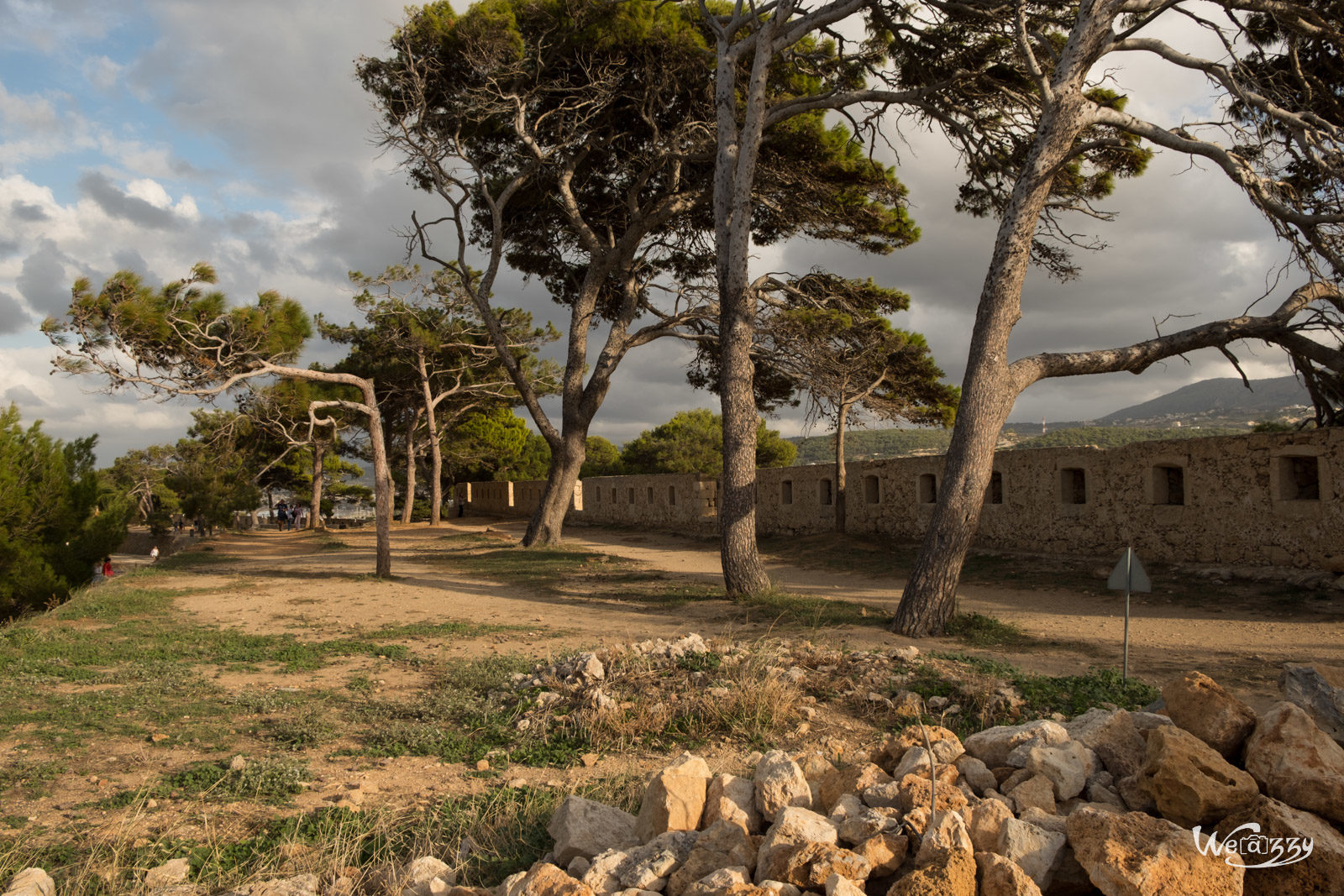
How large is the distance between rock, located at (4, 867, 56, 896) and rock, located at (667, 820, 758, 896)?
2.45 m

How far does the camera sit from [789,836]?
118 inches

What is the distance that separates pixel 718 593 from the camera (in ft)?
Answer: 39.8

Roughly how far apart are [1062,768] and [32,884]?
4152 millimetres

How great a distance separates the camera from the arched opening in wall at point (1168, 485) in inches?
513

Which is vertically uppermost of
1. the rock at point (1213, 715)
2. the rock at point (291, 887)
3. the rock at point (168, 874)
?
the rock at point (1213, 715)

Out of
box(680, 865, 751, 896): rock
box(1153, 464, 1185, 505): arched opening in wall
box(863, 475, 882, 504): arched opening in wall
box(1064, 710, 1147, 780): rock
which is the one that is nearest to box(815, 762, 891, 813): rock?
box(680, 865, 751, 896): rock

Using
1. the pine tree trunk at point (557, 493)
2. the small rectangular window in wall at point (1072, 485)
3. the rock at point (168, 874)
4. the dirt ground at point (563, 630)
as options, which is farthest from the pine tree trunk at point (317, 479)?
the rock at point (168, 874)

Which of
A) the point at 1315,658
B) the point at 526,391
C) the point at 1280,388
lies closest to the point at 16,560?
the point at 526,391

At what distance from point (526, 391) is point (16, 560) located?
9.81 meters

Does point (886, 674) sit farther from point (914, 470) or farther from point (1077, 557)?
point (914, 470)

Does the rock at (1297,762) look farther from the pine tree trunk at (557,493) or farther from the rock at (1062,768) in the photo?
the pine tree trunk at (557,493)

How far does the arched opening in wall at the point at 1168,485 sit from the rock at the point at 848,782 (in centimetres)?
1175

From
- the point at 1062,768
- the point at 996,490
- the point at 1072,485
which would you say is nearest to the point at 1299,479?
the point at 1072,485

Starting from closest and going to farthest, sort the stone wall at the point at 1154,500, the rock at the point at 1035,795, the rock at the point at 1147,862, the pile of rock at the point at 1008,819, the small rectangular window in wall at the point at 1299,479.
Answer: the rock at the point at 1147,862 → the pile of rock at the point at 1008,819 → the rock at the point at 1035,795 → the stone wall at the point at 1154,500 → the small rectangular window in wall at the point at 1299,479
